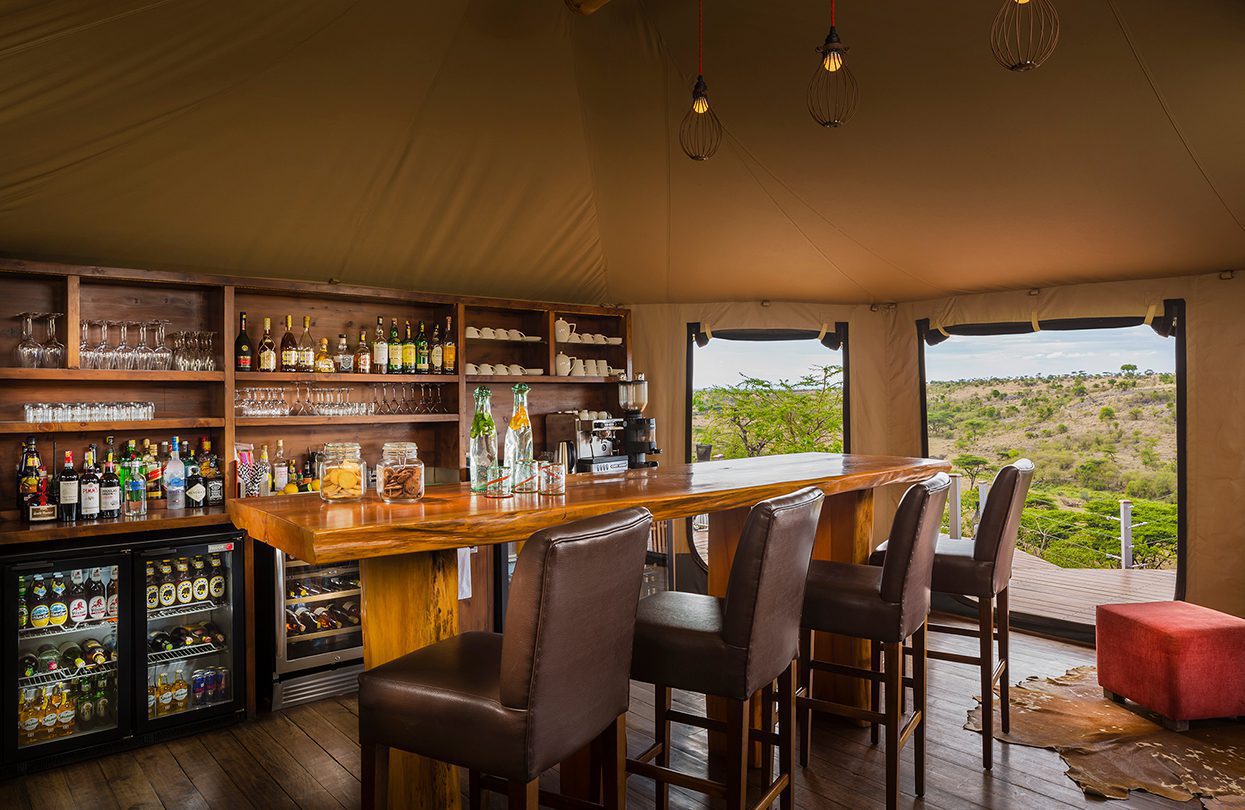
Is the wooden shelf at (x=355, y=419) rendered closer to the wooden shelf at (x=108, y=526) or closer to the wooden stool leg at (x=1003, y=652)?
the wooden shelf at (x=108, y=526)

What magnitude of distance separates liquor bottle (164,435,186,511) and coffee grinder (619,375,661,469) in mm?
2589

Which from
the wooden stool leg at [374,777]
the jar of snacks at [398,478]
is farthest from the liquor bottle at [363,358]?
the wooden stool leg at [374,777]

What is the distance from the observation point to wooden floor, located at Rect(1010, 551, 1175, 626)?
4992 millimetres

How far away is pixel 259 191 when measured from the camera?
3855 mm

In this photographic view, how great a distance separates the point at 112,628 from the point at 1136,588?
5.93 m

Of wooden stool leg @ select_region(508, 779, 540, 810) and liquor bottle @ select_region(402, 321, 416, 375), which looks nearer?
wooden stool leg @ select_region(508, 779, 540, 810)

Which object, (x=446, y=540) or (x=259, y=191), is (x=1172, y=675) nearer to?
(x=446, y=540)

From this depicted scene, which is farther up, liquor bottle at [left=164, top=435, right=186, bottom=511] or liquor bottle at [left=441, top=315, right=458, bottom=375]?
liquor bottle at [left=441, top=315, right=458, bottom=375]

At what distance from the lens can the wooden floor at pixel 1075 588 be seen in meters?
4.99

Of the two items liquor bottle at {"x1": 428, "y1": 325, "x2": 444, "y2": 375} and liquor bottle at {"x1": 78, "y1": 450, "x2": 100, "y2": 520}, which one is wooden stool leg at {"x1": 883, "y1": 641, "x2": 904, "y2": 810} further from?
liquor bottle at {"x1": 78, "y1": 450, "x2": 100, "y2": 520}

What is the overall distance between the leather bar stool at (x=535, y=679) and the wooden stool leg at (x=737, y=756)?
33 centimetres

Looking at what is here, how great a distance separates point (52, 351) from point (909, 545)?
3804 millimetres

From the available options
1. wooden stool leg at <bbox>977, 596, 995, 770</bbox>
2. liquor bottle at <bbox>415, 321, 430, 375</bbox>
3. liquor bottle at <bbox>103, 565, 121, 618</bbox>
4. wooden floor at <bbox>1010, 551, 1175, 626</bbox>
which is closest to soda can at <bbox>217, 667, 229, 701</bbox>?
liquor bottle at <bbox>103, 565, 121, 618</bbox>

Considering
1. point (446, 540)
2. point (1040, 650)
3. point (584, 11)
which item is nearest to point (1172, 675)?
point (1040, 650)
